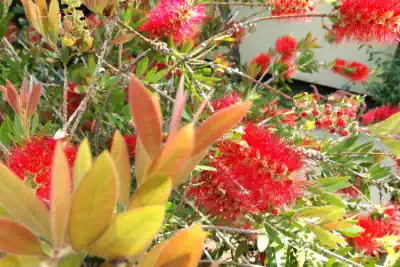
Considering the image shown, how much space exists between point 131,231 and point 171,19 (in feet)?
2.26

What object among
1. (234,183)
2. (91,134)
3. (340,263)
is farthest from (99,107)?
(340,263)

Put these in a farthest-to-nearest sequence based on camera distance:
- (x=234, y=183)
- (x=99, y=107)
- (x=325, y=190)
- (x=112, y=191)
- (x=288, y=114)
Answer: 1. (x=288, y=114)
2. (x=99, y=107)
3. (x=325, y=190)
4. (x=234, y=183)
5. (x=112, y=191)

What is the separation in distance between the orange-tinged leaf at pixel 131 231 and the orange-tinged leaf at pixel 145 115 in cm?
5

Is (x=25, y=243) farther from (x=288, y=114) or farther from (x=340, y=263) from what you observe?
(x=288, y=114)

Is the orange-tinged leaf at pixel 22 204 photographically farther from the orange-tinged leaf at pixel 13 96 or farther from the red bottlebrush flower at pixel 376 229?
the red bottlebrush flower at pixel 376 229

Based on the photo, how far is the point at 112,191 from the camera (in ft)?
0.70

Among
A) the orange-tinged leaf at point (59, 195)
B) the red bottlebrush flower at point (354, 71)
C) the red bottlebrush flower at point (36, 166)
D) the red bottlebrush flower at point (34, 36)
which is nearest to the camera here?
the orange-tinged leaf at point (59, 195)

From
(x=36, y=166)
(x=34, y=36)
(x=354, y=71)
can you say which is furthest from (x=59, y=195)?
(x=354, y=71)

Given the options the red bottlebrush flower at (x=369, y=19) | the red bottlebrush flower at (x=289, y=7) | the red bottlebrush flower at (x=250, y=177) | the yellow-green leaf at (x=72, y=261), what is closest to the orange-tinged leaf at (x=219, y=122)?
the yellow-green leaf at (x=72, y=261)

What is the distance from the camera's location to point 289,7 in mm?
908

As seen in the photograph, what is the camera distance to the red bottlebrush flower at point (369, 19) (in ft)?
2.51

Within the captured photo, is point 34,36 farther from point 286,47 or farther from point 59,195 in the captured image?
point 59,195

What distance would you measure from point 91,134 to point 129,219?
74 cm

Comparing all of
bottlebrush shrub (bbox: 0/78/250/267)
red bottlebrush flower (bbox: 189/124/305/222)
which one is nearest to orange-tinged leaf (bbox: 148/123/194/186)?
bottlebrush shrub (bbox: 0/78/250/267)
